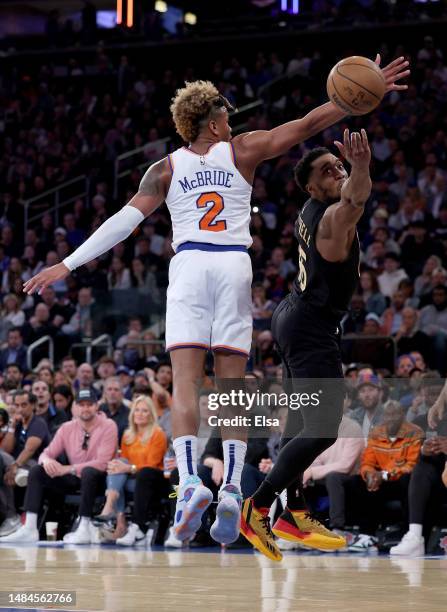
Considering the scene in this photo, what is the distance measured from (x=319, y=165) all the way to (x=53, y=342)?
32.5ft

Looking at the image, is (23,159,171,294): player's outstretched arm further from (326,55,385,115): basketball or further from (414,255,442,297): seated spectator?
(414,255,442,297): seated spectator

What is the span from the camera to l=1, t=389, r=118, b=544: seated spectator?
11.9 m

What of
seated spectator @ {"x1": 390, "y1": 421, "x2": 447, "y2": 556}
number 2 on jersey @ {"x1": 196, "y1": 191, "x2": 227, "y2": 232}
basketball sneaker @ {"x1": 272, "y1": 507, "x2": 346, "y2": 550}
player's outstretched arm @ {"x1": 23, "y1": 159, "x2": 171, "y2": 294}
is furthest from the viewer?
seated spectator @ {"x1": 390, "y1": 421, "x2": 447, "y2": 556}

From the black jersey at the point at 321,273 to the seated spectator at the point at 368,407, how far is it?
14.8 ft

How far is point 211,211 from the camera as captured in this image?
6.75 metres

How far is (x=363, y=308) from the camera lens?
14141 millimetres

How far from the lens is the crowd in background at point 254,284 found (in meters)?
11.1

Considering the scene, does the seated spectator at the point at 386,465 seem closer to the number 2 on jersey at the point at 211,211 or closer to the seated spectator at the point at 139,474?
the seated spectator at the point at 139,474

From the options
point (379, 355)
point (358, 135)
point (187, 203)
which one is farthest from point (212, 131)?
point (379, 355)

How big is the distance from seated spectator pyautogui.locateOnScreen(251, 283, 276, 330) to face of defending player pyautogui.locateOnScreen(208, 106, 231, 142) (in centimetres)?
747

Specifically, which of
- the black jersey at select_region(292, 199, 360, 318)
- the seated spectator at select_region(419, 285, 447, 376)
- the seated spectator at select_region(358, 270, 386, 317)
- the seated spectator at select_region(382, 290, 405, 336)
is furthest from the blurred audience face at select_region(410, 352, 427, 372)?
the black jersey at select_region(292, 199, 360, 318)

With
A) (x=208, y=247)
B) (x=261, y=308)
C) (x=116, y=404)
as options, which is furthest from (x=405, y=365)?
(x=208, y=247)

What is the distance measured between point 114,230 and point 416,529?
16.2 feet

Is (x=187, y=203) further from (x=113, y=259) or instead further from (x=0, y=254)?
(x=0, y=254)
